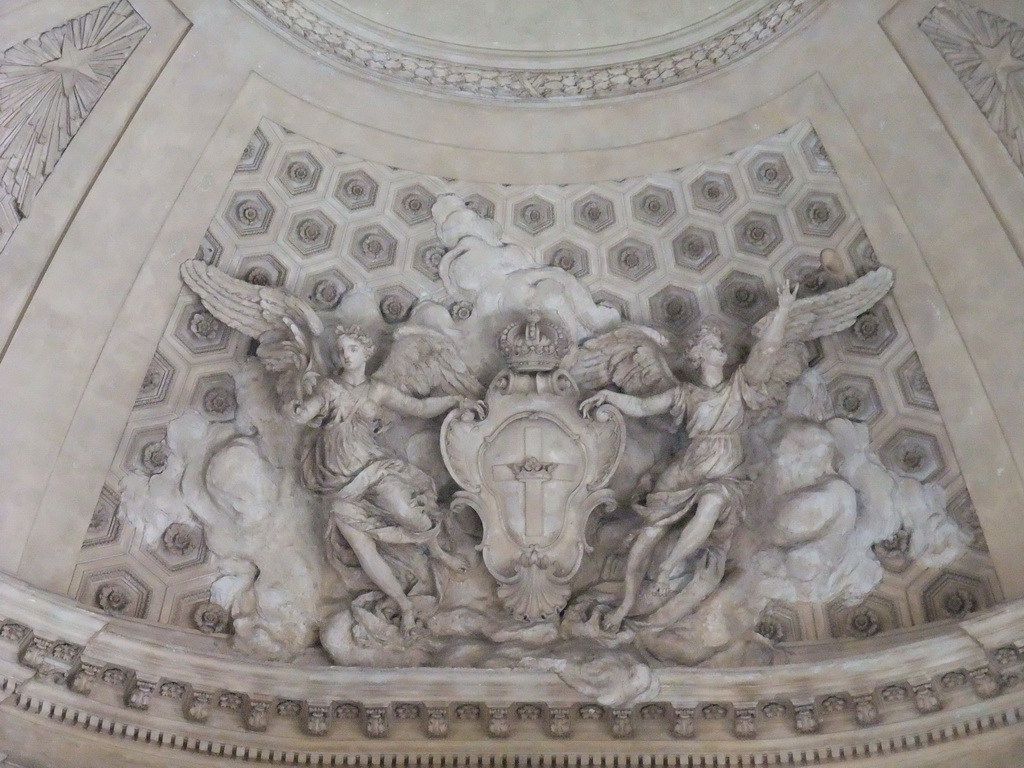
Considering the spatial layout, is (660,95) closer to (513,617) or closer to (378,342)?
(378,342)

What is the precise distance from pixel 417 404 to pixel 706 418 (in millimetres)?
2512

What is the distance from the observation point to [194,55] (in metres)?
12.9

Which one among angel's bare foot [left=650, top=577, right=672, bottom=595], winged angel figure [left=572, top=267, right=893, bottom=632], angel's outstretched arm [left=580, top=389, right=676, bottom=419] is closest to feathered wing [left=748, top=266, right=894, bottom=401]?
winged angel figure [left=572, top=267, right=893, bottom=632]

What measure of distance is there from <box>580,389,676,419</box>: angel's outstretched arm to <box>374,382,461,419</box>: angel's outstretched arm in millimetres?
1165

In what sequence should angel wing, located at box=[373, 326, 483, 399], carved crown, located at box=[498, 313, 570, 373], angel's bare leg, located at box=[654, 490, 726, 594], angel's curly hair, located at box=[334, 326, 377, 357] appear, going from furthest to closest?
angel wing, located at box=[373, 326, 483, 399], carved crown, located at box=[498, 313, 570, 373], angel's curly hair, located at box=[334, 326, 377, 357], angel's bare leg, located at box=[654, 490, 726, 594]

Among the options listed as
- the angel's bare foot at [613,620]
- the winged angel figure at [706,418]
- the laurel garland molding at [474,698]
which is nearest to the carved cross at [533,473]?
the winged angel figure at [706,418]

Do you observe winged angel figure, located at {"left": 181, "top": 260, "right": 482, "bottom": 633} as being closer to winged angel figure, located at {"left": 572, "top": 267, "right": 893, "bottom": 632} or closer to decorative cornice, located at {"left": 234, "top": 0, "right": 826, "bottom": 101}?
winged angel figure, located at {"left": 572, "top": 267, "right": 893, "bottom": 632}

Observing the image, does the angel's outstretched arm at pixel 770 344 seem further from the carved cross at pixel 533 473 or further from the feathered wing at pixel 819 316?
the carved cross at pixel 533 473

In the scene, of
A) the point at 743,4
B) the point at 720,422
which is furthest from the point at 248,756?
the point at 743,4

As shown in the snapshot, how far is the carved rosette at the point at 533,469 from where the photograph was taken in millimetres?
12617

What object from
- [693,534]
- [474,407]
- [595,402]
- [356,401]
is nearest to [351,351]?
[356,401]

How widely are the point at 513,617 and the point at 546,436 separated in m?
1.57

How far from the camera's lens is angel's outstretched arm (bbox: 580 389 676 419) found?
12875 millimetres

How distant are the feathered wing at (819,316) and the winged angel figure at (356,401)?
2663 mm
